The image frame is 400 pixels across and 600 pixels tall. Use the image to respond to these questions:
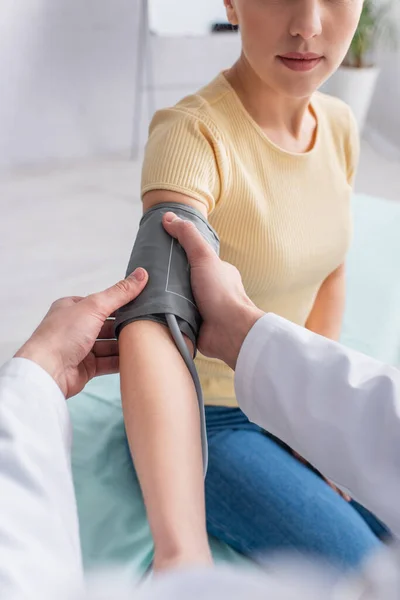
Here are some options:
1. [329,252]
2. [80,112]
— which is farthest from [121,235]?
[329,252]

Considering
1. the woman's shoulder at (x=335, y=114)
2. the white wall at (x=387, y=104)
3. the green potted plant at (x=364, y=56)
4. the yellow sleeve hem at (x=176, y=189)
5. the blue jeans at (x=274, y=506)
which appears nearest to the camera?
the yellow sleeve hem at (x=176, y=189)

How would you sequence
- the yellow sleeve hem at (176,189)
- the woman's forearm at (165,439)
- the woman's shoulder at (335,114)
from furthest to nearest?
the woman's shoulder at (335,114)
the yellow sleeve hem at (176,189)
the woman's forearm at (165,439)

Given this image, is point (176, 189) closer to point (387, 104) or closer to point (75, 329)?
point (75, 329)

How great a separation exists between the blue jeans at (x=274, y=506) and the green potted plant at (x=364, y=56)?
257 cm

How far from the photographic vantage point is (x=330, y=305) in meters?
1.33

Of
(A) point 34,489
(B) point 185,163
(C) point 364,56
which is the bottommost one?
(C) point 364,56

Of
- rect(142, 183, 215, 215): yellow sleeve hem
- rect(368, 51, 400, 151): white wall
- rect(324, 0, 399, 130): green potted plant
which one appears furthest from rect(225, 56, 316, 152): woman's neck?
rect(368, 51, 400, 151): white wall

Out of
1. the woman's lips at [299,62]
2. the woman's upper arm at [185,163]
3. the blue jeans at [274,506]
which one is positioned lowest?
the blue jeans at [274,506]

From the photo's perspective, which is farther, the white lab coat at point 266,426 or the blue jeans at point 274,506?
the blue jeans at point 274,506

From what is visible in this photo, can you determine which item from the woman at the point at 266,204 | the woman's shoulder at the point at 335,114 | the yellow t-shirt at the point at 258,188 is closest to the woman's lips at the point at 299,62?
the woman at the point at 266,204

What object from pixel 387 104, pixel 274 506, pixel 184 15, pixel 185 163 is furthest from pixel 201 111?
pixel 387 104

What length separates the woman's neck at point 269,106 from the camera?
1.07 m

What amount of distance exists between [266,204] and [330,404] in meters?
0.46

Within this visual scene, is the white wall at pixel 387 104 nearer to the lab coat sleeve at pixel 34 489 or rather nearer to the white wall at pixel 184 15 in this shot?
the white wall at pixel 184 15
